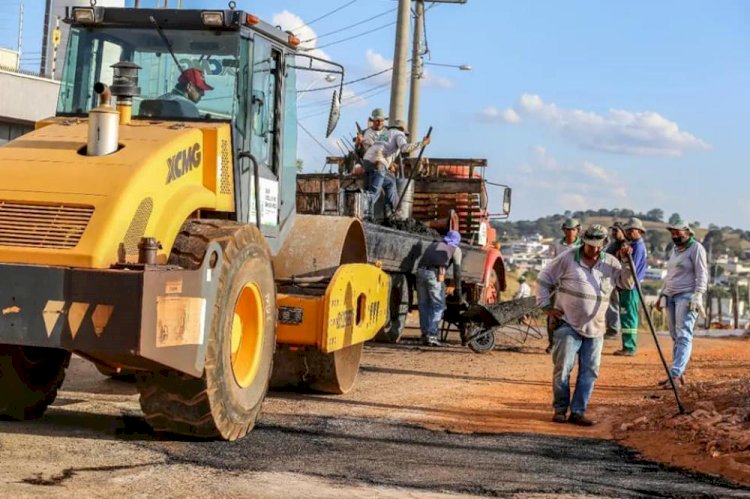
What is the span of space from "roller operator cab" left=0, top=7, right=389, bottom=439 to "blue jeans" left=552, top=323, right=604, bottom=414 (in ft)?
5.86

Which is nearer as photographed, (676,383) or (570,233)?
(676,383)

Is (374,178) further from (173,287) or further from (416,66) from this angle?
(416,66)

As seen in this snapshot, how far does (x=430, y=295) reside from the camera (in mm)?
16375

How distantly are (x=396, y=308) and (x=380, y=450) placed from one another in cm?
852

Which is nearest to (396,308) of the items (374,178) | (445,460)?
(374,178)

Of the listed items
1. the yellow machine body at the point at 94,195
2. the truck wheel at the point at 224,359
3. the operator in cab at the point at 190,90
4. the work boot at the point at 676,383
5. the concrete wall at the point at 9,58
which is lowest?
the work boot at the point at 676,383

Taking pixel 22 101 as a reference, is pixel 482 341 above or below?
below

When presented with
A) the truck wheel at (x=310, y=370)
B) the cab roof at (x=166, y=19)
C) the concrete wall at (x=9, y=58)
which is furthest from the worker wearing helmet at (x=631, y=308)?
the concrete wall at (x=9, y=58)

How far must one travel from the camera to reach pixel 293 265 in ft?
33.2

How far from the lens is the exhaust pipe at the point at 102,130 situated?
757 cm

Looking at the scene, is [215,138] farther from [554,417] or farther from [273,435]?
[554,417]

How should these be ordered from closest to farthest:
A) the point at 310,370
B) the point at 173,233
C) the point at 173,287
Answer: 1. the point at 173,287
2. the point at 173,233
3. the point at 310,370

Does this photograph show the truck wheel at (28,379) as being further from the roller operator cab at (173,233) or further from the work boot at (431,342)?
the work boot at (431,342)

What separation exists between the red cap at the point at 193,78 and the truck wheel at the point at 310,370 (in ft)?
9.17
